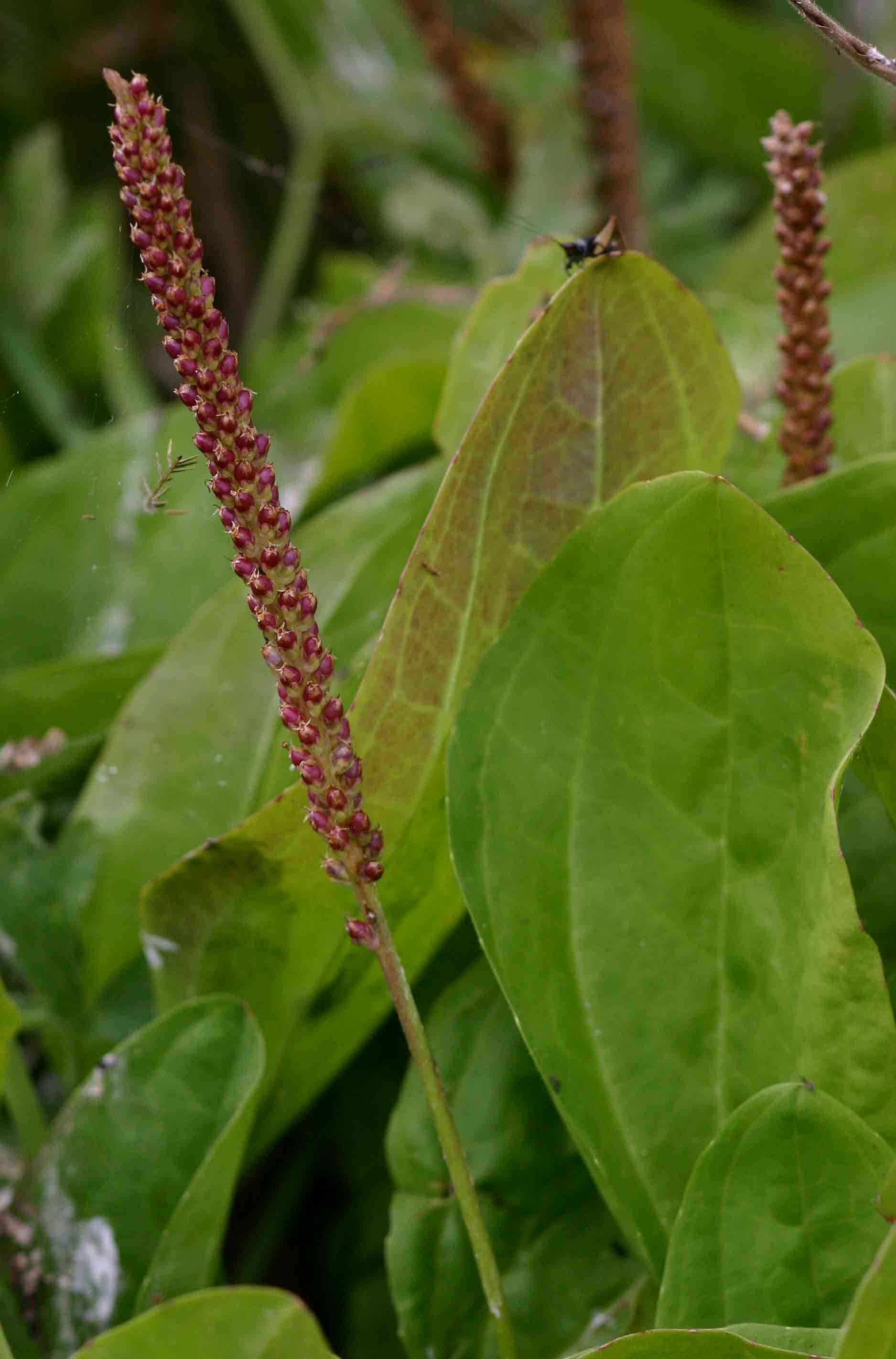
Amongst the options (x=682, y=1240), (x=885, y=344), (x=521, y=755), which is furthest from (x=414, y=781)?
(x=885, y=344)

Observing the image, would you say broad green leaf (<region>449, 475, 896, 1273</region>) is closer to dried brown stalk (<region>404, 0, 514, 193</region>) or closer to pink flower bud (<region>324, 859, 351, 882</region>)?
pink flower bud (<region>324, 859, 351, 882</region>)

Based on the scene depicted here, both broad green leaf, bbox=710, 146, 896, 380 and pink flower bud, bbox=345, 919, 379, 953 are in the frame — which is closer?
pink flower bud, bbox=345, 919, 379, 953

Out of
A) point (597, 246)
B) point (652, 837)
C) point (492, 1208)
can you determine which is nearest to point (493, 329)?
point (597, 246)

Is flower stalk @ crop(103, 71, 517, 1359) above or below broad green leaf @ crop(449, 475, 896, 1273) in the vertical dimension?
above

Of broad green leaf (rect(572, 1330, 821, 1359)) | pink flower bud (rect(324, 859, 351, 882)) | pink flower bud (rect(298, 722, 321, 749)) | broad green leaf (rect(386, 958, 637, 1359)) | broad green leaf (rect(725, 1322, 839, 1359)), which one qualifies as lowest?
broad green leaf (rect(386, 958, 637, 1359))

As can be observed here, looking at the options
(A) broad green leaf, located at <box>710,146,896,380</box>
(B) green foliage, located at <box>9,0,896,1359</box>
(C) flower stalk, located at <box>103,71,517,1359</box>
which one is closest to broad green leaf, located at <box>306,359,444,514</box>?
(B) green foliage, located at <box>9,0,896,1359</box>

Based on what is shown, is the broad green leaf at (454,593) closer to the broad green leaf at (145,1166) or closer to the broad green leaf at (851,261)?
the broad green leaf at (145,1166)

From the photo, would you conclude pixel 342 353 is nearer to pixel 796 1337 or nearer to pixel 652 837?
pixel 652 837
